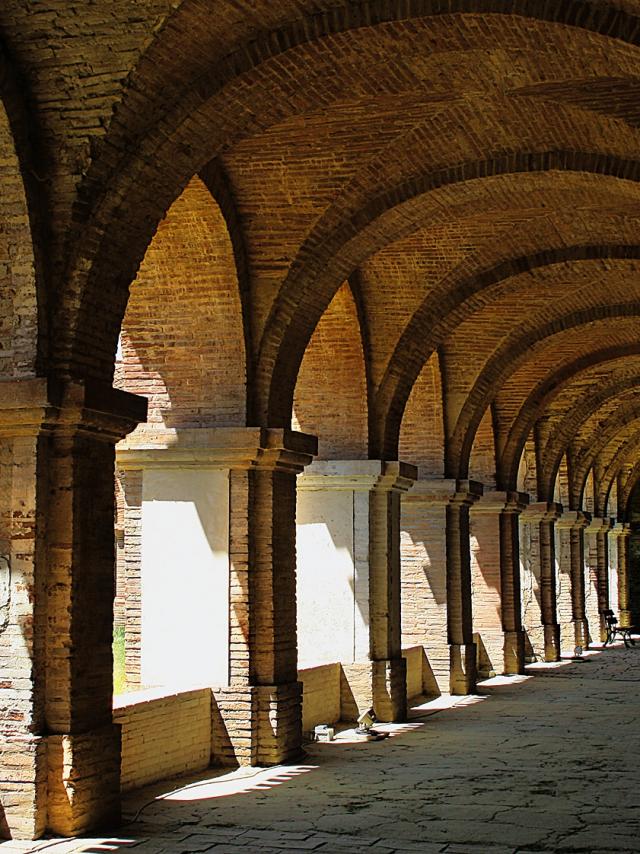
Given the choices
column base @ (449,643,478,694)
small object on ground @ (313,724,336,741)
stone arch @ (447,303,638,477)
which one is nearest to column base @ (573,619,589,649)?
column base @ (449,643,478,694)

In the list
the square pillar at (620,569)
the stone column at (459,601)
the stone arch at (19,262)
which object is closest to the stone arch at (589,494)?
the square pillar at (620,569)

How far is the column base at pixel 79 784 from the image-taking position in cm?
823

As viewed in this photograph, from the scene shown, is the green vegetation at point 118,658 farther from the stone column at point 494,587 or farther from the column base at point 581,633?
the column base at point 581,633

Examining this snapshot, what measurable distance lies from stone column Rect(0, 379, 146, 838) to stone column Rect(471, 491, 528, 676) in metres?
12.9

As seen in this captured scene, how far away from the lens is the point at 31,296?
8500mm

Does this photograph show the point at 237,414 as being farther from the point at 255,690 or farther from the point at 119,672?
the point at 119,672

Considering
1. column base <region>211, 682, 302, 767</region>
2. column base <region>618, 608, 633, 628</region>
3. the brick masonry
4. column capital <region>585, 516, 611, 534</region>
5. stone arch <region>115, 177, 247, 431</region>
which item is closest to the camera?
the brick masonry

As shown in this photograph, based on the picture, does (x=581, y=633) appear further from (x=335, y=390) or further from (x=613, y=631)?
(x=335, y=390)

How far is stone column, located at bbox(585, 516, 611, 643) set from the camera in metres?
32.4

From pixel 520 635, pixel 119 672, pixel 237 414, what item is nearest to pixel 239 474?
pixel 237 414

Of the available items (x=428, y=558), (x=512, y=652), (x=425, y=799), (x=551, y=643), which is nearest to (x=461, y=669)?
(x=428, y=558)

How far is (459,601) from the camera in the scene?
18203 millimetres

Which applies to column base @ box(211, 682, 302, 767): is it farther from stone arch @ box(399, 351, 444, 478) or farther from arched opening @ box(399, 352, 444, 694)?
stone arch @ box(399, 351, 444, 478)

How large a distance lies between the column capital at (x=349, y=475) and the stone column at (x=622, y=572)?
75.9 ft
